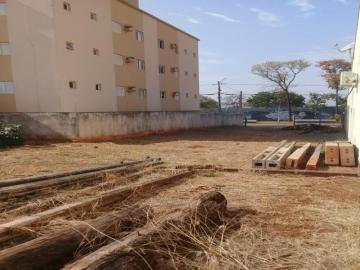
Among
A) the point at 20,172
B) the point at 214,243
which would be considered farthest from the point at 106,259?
the point at 20,172

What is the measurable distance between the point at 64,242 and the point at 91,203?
189 cm

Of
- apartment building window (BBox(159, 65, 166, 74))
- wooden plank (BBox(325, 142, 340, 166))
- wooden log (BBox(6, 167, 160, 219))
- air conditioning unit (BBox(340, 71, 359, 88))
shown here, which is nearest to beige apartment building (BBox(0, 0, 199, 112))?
apartment building window (BBox(159, 65, 166, 74))

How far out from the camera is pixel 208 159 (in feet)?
35.8

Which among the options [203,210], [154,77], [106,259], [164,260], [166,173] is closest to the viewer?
[106,259]

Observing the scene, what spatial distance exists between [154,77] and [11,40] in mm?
11575

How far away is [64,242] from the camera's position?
11.2 ft

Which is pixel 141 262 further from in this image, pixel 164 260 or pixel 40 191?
pixel 40 191

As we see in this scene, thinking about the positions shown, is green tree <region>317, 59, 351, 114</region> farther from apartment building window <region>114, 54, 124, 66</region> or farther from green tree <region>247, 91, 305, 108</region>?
apartment building window <region>114, 54, 124, 66</region>

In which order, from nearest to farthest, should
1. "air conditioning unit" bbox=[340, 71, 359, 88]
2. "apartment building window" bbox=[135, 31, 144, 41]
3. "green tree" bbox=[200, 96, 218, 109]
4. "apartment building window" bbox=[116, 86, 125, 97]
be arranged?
1. "air conditioning unit" bbox=[340, 71, 359, 88]
2. "apartment building window" bbox=[116, 86, 125, 97]
3. "apartment building window" bbox=[135, 31, 144, 41]
4. "green tree" bbox=[200, 96, 218, 109]

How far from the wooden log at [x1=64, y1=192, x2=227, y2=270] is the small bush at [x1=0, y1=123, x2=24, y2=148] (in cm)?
1214

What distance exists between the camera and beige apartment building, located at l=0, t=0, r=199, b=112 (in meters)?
17.9

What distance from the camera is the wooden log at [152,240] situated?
2.93 m

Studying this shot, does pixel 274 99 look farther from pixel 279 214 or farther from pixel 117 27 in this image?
pixel 279 214

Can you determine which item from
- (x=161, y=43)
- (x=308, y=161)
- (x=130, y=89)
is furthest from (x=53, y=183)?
(x=161, y=43)
